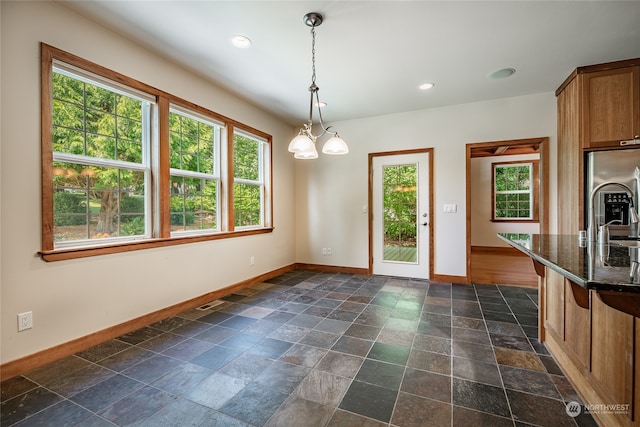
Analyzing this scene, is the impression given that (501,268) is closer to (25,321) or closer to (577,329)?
(577,329)

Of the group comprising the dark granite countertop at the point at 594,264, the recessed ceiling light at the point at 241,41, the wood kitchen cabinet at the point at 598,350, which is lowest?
the wood kitchen cabinet at the point at 598,350

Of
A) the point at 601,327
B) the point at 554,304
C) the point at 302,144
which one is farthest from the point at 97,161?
the point at 554,304

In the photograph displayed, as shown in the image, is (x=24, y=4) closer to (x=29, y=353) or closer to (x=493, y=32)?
(x=29, y=353)

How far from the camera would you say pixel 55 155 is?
2109mm

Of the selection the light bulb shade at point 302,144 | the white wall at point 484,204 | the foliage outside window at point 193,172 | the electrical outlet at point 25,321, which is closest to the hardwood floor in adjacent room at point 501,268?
the white wall at point 484,204

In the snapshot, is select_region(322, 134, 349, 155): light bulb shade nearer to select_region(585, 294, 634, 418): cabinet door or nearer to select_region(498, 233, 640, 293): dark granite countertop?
select_region(498, 233, 640, 293): dark granite countertop

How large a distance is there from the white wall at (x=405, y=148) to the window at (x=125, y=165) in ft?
5.29

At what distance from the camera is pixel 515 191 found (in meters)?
6.79

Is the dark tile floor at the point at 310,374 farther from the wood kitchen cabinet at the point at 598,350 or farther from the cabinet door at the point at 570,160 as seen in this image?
the cabinet door at the point at 570,160

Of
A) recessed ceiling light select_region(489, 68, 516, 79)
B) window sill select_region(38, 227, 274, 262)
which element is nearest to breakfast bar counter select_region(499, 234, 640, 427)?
recessed ceiling light select_region(489, 68, 516, 79)

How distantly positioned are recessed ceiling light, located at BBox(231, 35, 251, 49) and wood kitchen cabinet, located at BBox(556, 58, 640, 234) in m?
3.54

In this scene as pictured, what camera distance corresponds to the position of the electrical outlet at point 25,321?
74.1 inches

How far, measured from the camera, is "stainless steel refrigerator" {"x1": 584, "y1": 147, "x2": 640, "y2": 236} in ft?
9.54

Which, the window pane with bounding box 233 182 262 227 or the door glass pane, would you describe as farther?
the door glass pane
